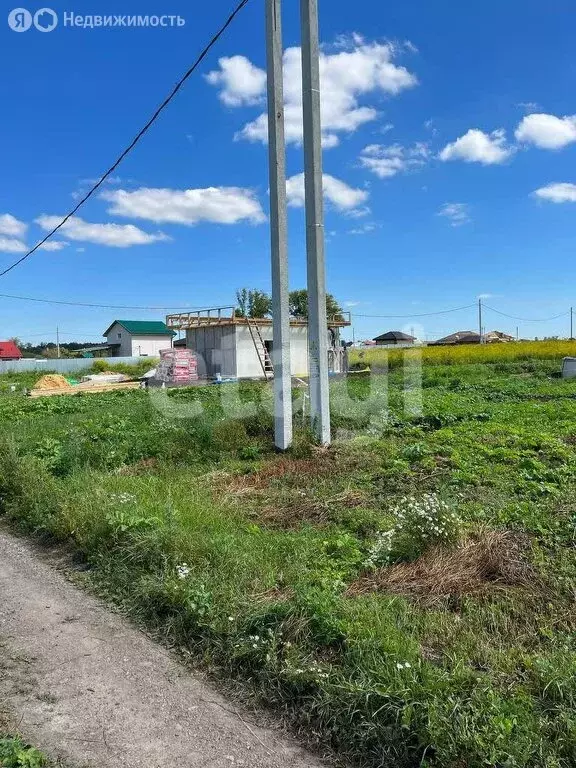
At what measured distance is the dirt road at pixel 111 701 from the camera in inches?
95.7

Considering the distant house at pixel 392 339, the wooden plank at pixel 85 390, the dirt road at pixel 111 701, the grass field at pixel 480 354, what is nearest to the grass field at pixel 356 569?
the dirt road at pixel 111 701

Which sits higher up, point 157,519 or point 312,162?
point 312,162

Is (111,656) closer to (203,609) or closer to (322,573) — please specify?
(203,609)

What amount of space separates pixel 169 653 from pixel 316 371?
17.5 ft

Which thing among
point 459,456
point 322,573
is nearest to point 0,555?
point 322,573

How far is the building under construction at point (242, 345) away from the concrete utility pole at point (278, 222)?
2084 centimetres

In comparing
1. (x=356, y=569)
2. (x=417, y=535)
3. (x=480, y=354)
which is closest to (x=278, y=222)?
(x=417, y=535)

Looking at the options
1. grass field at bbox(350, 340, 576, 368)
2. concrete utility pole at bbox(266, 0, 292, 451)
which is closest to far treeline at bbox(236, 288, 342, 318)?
grass field at bbox(350, 340, 576, 368)

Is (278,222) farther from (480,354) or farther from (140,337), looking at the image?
(140,337)

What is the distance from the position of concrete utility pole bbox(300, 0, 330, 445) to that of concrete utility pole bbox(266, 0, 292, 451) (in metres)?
0.36

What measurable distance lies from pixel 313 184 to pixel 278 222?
729mm

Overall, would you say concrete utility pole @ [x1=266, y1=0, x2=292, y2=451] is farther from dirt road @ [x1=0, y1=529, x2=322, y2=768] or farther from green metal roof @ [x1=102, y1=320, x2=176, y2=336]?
green metal roof @ [x1=102, y1=320, x2=176, y2=336]

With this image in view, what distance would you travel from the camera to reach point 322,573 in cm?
388

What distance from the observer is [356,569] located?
4.00m
